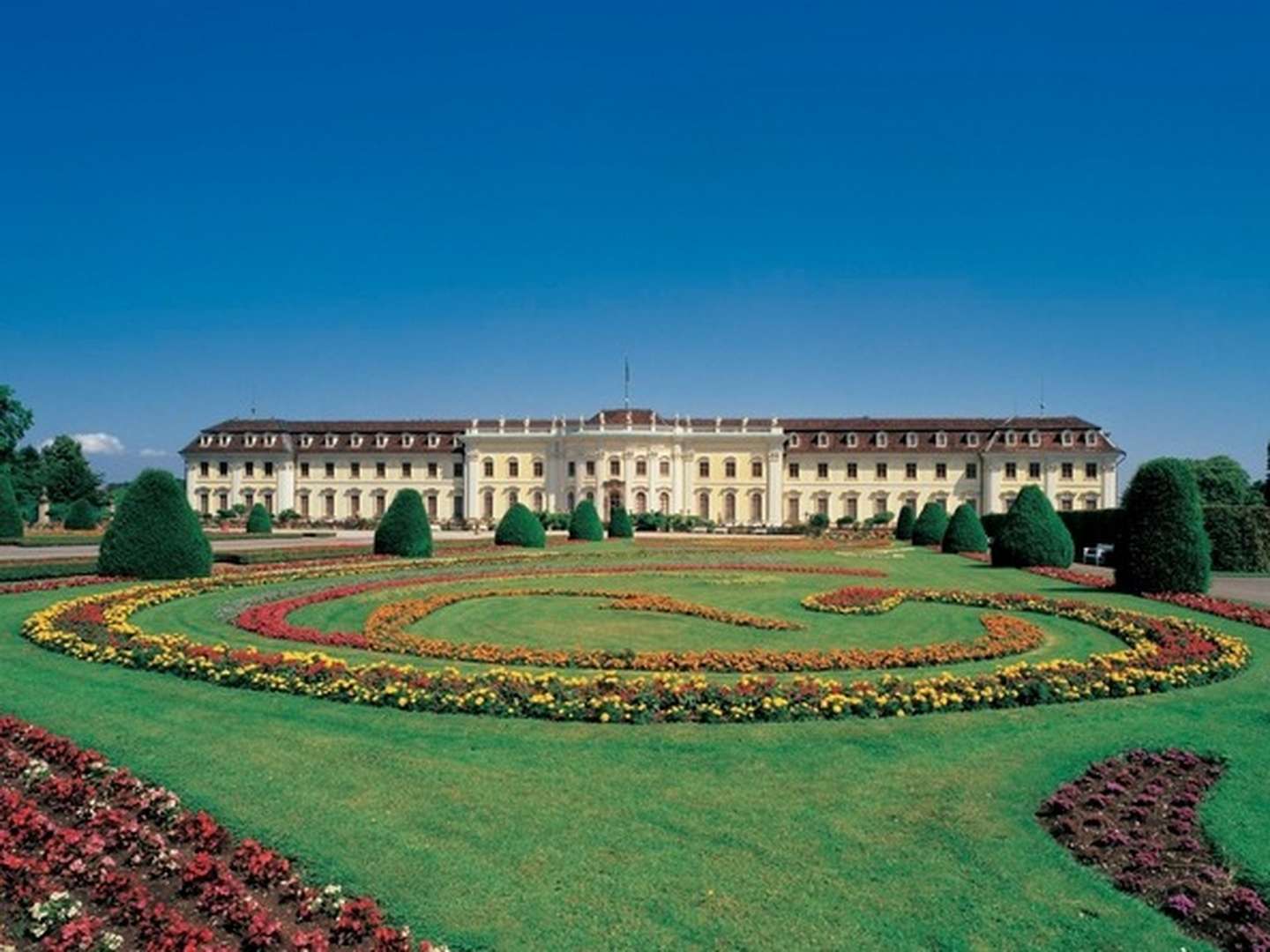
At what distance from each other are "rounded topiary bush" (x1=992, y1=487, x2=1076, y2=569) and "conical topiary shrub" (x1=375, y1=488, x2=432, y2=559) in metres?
15.9

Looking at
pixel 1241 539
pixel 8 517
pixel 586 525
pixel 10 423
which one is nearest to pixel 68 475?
pixel 10 423

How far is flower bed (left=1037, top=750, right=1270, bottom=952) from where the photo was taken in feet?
14.7

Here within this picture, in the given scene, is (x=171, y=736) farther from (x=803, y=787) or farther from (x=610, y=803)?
(x=803, y=787)

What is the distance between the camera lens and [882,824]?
5613 millimetres

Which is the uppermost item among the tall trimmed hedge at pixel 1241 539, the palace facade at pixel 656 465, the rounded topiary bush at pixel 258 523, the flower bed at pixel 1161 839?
the palace facade at pixel 656 465

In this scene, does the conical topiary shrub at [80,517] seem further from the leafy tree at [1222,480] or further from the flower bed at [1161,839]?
the leafy tree at [1222,480]

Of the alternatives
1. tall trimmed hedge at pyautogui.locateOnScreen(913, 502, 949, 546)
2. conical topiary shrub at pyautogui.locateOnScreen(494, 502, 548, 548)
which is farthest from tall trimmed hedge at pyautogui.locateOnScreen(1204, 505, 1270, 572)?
conical topiary shrub at pyautogui.locateOnScreen(494, 502, 548, 548)

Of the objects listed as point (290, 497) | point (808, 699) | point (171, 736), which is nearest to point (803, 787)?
point (808, 699)

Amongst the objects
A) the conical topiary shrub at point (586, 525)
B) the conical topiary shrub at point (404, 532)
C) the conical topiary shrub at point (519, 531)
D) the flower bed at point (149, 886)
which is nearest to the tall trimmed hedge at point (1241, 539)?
the conical topiary shrub at point (519, 531)

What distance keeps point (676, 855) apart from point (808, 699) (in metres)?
3.38

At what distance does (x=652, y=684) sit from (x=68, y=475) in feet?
241

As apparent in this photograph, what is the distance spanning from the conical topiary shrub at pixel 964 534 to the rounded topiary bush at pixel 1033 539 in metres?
7.10

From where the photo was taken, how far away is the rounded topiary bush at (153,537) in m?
19.0

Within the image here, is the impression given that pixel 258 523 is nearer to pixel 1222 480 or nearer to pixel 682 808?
pixel 682 808
